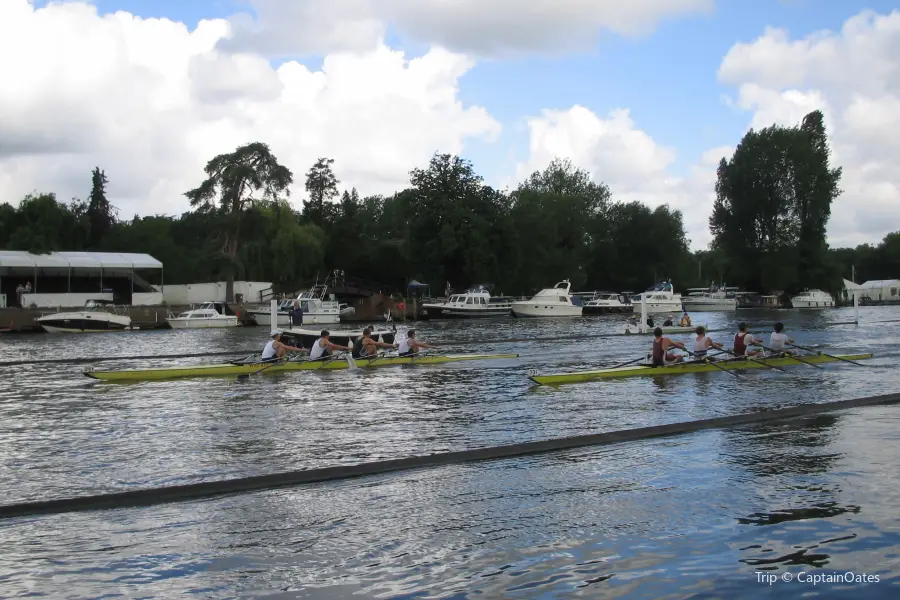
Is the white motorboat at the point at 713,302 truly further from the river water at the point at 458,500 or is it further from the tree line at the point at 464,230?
the river water at the point at 458,500

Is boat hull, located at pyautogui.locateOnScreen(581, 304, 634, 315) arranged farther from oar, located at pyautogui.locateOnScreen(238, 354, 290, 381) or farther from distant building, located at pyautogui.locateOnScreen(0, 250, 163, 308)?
oar, located at pyautogui.locateOnScreen(238, 354, 290, 381)

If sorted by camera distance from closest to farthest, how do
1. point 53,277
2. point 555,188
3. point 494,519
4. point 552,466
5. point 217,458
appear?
point 494,519 < point 552,466 < point 217,458 < point 53,277 < point 555,188

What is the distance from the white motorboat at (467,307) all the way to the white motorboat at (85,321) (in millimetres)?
26604

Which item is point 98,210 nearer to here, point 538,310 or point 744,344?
point 538,310

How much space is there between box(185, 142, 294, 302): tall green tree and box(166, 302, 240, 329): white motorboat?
8.02m

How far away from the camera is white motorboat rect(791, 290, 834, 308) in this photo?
93625 millimetres

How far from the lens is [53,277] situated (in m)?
68.4

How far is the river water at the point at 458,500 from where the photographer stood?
8.46 m

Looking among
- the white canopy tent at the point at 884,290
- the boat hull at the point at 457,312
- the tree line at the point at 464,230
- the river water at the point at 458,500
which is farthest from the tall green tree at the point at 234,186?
the white canopy tent at the point at 884,290

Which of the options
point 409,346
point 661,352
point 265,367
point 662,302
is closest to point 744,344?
point 661,352

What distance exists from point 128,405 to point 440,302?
59399mm

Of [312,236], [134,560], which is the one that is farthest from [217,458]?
[312,236]

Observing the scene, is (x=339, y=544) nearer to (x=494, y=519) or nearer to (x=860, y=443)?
(x=494, y=519)

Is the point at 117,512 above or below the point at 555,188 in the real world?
below
